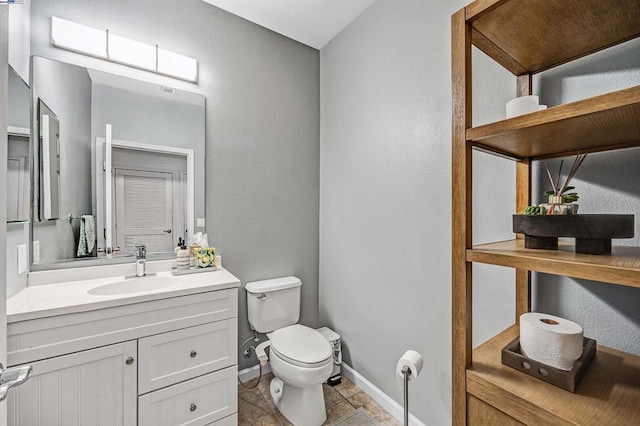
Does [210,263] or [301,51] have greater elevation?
[301,51]

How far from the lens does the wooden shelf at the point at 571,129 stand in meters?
0.59

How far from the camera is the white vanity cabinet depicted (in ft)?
3.65

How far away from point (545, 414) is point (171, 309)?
1.44 meters

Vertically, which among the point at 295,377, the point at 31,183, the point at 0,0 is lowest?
the point at 295,377

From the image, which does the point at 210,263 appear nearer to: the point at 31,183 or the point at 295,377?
the point at 295,377

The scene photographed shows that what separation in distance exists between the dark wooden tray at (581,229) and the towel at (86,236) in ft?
6.78

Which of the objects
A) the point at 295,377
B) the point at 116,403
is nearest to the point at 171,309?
the point at 116,403

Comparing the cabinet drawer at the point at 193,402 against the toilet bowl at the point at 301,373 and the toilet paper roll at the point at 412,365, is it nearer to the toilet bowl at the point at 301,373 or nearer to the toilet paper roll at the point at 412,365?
the toilet bowl at the point at 301,373

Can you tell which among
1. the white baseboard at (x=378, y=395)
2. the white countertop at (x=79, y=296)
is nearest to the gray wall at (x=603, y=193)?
the white baseboard at (x=378, y=395)

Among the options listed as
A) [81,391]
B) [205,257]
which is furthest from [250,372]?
[81,391]

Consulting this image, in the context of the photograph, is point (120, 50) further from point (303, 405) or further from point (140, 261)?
point (303, 405)

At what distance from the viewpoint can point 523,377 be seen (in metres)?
0.78

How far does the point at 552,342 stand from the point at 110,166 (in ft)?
7.16

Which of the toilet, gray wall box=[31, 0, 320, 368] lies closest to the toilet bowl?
the toilet
